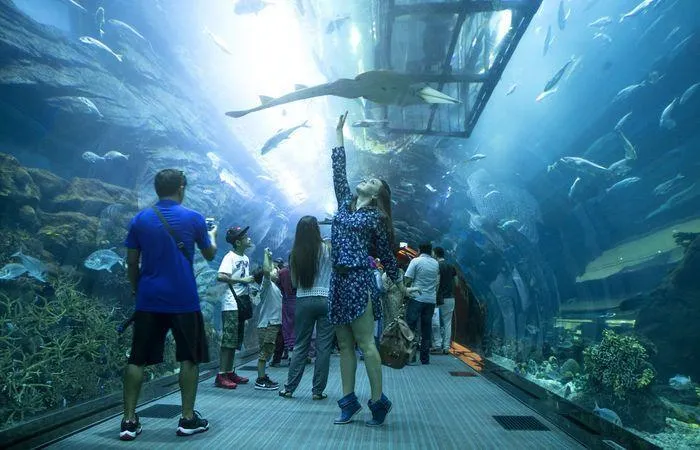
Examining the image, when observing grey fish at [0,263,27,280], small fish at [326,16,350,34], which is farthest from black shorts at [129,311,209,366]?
small fish at [326,16,350,34]

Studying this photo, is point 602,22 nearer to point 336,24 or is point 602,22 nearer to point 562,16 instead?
point 562,16

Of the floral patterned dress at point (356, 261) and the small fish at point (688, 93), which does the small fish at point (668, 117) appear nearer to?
the small fish at point (688, 93)

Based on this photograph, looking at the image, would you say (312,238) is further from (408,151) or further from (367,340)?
(408,151)

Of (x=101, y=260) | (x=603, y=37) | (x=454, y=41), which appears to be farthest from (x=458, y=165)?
(x=101, y=260)

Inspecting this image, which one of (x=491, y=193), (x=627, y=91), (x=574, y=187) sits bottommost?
(x=574, y=187)

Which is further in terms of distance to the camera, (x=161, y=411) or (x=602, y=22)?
(x=602, y=22)

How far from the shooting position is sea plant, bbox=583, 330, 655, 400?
5172 millimetres

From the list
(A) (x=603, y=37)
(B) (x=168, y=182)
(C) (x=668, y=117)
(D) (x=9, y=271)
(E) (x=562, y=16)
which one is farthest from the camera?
(A) (x=603, y=37)

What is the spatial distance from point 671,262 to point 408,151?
7.44 metres

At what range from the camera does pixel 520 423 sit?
3055 mm

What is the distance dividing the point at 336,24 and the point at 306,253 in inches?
236

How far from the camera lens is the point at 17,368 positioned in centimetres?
578

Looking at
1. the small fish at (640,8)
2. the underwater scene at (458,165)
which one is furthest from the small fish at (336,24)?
the small fish at (640,8)

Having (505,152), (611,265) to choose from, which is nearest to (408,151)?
(505,152)
